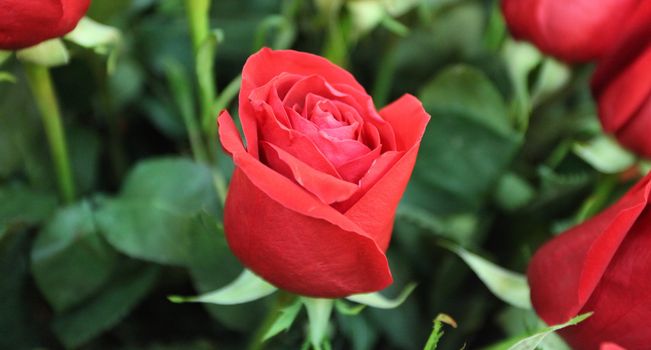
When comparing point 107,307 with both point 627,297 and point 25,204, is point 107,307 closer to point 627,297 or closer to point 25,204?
point 25,204

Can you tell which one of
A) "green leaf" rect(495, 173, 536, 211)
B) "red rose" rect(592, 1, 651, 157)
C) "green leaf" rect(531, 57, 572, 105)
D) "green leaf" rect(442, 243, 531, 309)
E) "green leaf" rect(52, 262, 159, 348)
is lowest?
"green leaf" rect(52, 262, 159, 348)

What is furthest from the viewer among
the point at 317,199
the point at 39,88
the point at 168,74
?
the point at 168,74

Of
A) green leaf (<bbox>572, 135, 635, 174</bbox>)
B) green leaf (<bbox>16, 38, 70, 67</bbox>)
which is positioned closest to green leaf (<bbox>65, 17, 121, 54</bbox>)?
green leaf (<bbox>16, 38, 70, 67</bbox>)

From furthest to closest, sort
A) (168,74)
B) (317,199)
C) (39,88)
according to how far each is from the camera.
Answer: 1. (168,74)
2. (39,88)
3. (317,199)

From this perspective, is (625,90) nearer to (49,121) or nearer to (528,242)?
(528,242)

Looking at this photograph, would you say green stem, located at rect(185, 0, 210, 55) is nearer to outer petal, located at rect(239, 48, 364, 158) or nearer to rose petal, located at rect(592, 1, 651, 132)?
outer petal, located at rect(239, 48, 364, 158)

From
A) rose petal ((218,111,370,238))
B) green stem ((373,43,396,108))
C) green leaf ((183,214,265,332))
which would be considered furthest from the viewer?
green stem ((373,43,396,108))

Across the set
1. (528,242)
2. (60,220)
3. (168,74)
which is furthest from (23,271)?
(528,242)

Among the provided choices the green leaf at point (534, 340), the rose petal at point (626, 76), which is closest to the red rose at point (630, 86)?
the rose petal at point (626, 76)
